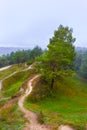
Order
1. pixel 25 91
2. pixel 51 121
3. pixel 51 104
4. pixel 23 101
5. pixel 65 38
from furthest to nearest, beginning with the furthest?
pixel 65 38, pixel 25 91, pixel 51 104, pixel 23 101, pixel 51 121

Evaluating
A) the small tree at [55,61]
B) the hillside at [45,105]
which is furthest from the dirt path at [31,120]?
the small tree at [55,61]

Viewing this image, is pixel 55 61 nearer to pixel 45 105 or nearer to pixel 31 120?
pixel 45 105

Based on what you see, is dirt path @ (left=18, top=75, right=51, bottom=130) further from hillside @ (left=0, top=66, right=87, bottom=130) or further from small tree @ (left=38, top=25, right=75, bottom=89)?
small tree @ (left=38, top=25, right=75, bottom=89)

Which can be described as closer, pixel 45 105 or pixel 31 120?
pixel 31 120

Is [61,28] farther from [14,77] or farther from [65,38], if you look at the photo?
[14,77]

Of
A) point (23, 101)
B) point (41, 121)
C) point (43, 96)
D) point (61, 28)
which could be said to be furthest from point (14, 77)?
point (41, 121)

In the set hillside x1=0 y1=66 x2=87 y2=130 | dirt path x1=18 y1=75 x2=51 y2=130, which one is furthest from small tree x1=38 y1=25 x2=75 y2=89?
dirt path x1=18 y1=75 x2=51 y2=130

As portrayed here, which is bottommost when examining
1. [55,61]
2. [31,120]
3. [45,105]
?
[45,105]

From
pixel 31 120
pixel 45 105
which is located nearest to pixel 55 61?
pixel 45 105

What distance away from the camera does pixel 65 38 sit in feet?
249

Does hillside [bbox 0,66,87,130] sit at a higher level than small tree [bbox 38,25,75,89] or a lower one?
lower

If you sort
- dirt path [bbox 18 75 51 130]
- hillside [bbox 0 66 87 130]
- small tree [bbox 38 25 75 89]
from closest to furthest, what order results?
dirt path [bbox 18 75 51 130]
hillside [bbox 0 66 87 130]
small tree [bbox 38 25 75 89]

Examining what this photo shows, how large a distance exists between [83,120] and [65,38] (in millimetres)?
42294

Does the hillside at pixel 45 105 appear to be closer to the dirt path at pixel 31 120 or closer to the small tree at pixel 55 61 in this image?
the dirt path at pixel 31 120
